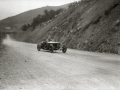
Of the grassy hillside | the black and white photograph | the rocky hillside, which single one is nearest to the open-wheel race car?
the black and white photograph

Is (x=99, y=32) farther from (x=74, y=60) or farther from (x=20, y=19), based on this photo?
(x=20, y=19)

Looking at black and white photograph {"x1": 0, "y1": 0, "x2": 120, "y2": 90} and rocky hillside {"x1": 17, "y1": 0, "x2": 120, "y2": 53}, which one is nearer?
black and white photograph {"x1": 0, "y1": 0, "x2": 120, "y2": 90}

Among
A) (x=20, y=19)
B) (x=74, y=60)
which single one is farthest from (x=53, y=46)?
(x=20, y=19)

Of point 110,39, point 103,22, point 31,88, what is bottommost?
point 31,88

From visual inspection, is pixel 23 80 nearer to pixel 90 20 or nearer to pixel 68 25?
pixel 90 20

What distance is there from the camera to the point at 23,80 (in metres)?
7.02

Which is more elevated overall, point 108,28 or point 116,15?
point 116,15

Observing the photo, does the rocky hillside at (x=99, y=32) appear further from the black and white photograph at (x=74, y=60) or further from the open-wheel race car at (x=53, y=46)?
the open-wheel race car at (x=53, y=46)

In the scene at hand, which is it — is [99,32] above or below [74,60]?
above

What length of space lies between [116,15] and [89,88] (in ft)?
68.6

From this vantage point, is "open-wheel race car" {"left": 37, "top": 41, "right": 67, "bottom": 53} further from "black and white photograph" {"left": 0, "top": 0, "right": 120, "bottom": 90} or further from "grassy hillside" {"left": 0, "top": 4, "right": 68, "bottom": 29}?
"grassy hillside" {"left": 0, "top": 4, "right": 68, "bottom": 29}

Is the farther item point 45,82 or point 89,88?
point 45,82

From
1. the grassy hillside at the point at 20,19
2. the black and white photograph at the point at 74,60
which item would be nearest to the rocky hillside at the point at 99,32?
the black and white photograph at the point at 74,60

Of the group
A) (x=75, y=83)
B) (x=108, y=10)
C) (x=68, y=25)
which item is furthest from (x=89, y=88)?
(x=68, y=25)
